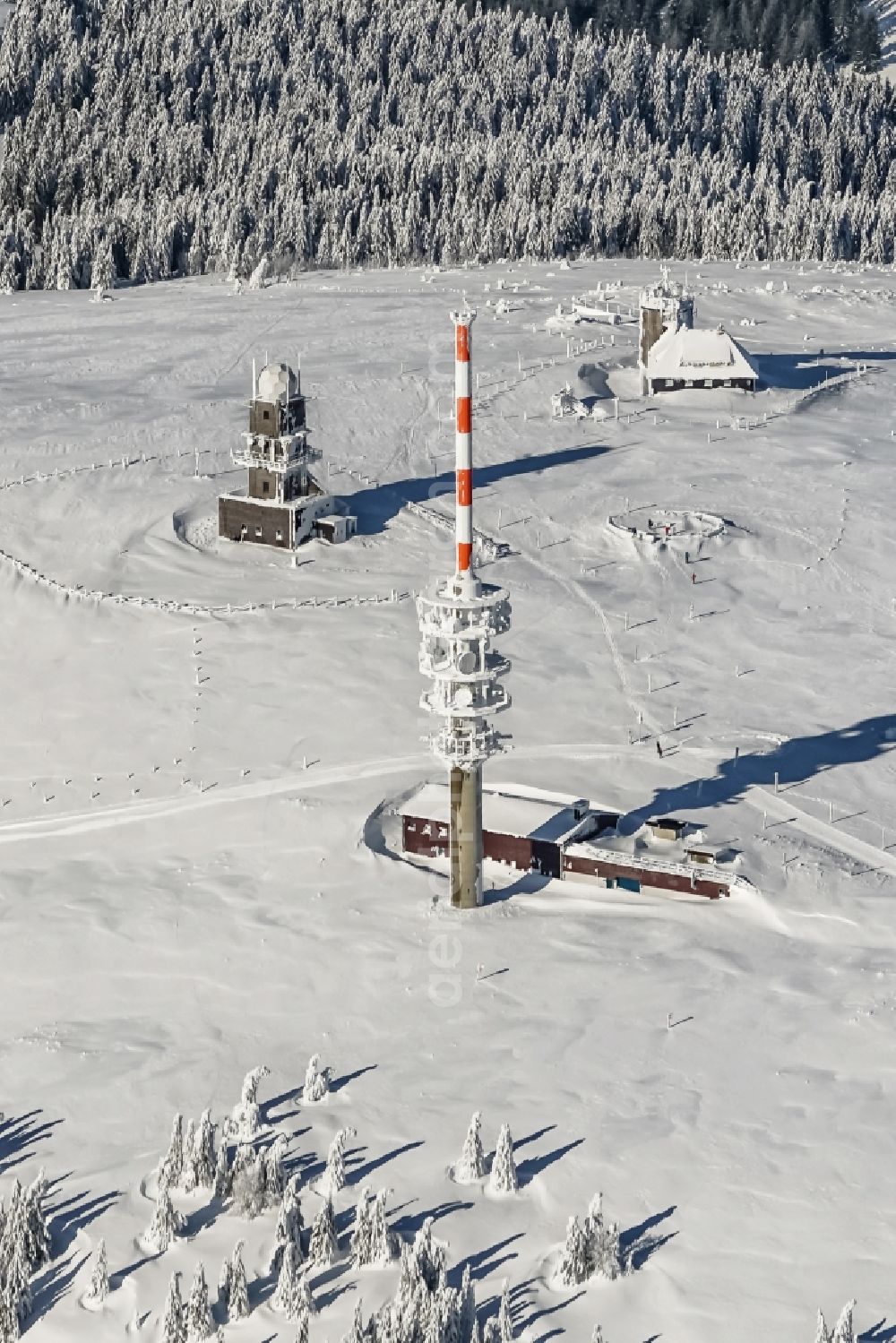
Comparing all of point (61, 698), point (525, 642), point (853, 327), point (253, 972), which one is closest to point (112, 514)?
point (61, 698)

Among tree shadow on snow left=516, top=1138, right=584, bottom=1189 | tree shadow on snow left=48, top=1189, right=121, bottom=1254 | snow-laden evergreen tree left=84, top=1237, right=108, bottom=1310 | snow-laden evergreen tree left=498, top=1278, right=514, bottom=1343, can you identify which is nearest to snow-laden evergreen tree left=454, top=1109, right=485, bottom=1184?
tree shadow on snow left=516, top=1138, right=584, bottom=1189

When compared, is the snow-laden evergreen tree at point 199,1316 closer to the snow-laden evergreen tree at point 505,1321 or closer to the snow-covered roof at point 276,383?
the snow-laden evergreen tree at point 505,1321

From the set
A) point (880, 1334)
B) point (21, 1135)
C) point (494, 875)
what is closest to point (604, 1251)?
point (880, 1334)

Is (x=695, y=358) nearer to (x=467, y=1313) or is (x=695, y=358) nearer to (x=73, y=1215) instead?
(x=73, y=1215)

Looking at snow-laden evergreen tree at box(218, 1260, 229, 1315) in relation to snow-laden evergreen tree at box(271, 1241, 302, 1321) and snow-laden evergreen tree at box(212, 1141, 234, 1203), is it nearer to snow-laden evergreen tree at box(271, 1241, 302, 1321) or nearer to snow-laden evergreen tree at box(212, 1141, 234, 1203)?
snow-laden evergreen tree at box(271, 1241, 302, 1321)

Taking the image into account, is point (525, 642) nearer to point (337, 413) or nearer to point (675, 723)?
point (675, 723)

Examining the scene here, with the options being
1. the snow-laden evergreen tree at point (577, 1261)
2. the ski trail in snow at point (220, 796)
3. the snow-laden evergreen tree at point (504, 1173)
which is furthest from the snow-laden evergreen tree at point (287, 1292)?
the ski trail in snow at point (220, 796)
